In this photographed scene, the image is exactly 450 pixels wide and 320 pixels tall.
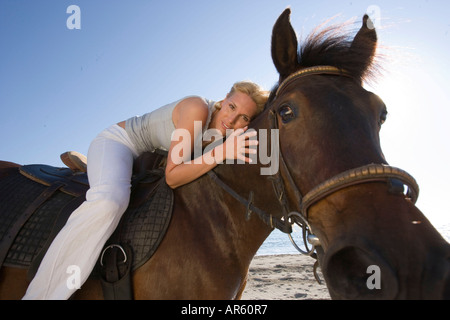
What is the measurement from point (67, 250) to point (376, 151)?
185 centimetres

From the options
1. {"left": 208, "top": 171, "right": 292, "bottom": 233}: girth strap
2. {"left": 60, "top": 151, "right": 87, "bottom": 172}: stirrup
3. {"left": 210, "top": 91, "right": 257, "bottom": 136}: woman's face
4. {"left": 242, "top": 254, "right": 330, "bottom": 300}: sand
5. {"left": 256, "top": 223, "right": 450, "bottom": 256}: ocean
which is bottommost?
{"left": 256, "top": 223, "right": 450, "bottom": 256}: ocean

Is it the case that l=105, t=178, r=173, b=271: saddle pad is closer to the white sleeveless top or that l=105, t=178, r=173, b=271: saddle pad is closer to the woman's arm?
the woman's arm

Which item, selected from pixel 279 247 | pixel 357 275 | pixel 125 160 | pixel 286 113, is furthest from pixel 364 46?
pixel 279 247

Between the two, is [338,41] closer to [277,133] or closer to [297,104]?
[297,104]

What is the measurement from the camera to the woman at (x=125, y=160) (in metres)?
1.79

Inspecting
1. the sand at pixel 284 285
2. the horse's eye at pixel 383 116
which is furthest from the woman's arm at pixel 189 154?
the sand at pixel 284 285

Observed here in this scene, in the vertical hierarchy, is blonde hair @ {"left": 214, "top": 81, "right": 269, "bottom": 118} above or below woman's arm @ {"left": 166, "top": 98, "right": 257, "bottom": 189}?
above

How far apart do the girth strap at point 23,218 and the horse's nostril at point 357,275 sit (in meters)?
2.07

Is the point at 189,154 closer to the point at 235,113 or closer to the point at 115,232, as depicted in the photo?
the point at 235,113

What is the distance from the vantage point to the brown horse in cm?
117

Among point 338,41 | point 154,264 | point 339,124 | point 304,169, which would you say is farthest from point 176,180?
point 338,41

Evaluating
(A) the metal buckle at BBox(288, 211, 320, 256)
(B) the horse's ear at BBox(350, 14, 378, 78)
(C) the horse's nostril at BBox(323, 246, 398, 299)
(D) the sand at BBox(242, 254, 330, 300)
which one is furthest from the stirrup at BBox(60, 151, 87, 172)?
(D) the sand at BBox(242, 254, 330, 300)

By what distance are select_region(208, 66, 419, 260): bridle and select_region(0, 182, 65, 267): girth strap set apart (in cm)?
126

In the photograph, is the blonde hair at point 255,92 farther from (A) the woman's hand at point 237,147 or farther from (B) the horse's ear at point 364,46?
(B) the horse's ear at point 364,46
